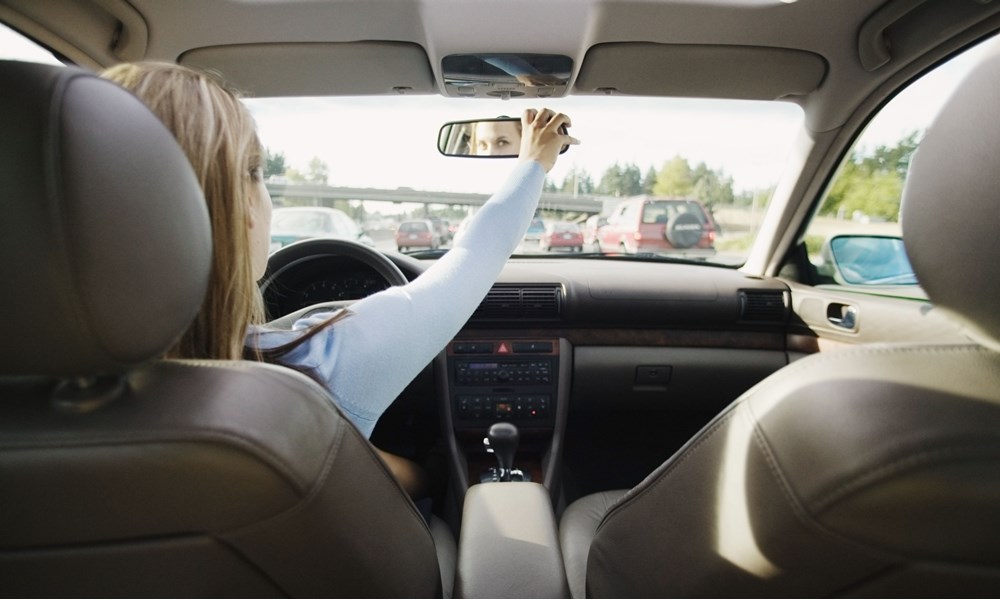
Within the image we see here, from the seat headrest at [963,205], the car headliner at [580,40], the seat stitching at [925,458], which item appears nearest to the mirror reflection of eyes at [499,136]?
the car headliner at [580,40]

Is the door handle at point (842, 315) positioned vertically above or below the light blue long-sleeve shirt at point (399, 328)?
below

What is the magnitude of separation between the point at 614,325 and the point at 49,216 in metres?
3.01

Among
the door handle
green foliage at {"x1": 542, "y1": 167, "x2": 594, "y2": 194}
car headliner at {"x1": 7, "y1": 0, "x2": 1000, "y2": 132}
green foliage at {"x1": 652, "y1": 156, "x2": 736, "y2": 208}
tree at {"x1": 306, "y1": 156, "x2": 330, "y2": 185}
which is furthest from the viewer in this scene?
tree at {"x1": 306, "y1": 156, "x2": 330, "y2": 185}

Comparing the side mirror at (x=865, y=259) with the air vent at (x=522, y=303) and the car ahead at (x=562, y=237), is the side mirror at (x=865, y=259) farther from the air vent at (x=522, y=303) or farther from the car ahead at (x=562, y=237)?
the air vent at (x=522, y=303)

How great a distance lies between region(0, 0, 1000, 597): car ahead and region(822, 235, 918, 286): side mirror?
0.02 meters

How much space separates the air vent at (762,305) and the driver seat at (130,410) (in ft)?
9.71

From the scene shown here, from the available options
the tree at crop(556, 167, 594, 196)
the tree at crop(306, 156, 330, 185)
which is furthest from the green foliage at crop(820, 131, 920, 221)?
the tree at crop(306, 156, 330, 185)

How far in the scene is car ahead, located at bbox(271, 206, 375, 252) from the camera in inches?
124

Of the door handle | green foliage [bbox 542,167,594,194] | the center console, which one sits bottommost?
the center console

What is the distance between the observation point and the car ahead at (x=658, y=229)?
142 inches

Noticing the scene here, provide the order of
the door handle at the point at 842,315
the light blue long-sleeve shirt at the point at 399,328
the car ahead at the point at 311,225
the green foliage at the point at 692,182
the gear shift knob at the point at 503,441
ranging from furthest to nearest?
the green foliage at the point at 692,182 → the car ahead at the point at 311,225 → the door handle at the point at 842,315 → the gear shift knob at the point at 503,441 → the light blue long-sleeve shirt at the point at 399,328

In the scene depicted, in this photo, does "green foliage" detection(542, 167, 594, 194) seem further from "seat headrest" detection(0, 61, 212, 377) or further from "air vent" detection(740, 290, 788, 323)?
"seat headrest" detection(0, 61, 212, 377)

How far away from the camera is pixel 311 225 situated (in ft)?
10.8

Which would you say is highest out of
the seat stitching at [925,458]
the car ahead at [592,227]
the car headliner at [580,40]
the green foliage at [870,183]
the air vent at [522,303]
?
the car headliner at [580,40]
